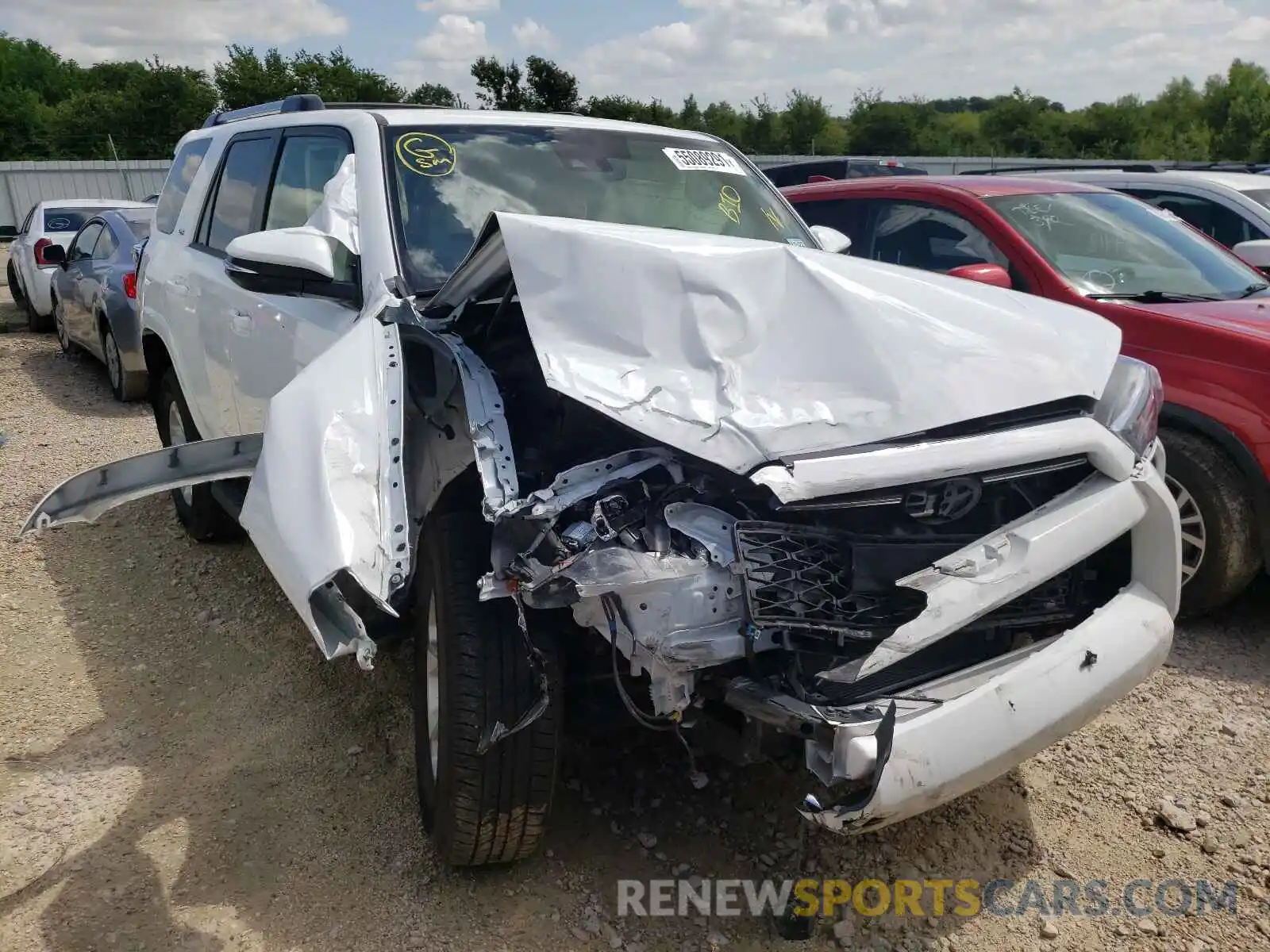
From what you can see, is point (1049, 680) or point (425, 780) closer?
point (1049, 680)

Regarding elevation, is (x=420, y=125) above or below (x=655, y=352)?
above

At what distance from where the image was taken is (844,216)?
557 centimetres

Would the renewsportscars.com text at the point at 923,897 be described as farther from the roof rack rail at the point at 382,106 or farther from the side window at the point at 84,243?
the side window at the point at 84,243

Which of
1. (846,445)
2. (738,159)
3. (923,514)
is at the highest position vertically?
(738,159)

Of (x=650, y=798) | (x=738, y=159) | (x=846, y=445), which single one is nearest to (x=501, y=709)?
(x=650, y=798)

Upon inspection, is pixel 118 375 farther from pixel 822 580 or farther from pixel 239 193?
pixel 822 580

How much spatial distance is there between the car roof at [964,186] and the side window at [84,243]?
6.88 m

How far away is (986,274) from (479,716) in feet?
10.5

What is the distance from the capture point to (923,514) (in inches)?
90.7

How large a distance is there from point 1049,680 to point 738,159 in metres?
2.86

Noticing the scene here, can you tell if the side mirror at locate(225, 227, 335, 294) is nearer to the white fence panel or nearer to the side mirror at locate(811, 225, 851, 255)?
the side mirror at locate(811, 225, 851, 255)

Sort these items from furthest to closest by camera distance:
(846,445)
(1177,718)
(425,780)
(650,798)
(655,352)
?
(1177,718), (650,798), (425,780), (655,352), (846,445)

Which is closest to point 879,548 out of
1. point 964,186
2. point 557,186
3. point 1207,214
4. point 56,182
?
point 557,186

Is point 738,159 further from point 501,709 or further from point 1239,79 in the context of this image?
point 1239,79
